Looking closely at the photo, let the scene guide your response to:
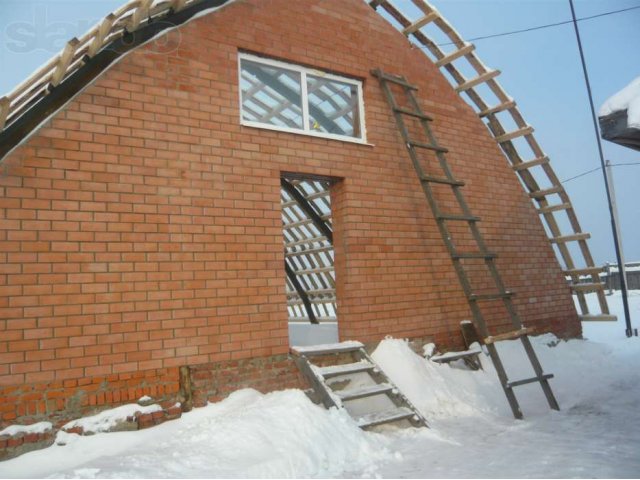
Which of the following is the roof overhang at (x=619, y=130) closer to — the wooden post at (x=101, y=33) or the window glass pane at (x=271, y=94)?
the window glass pane at (x=271, y=94)

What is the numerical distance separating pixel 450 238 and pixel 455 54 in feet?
10.3

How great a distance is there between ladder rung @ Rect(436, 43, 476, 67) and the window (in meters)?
1.86

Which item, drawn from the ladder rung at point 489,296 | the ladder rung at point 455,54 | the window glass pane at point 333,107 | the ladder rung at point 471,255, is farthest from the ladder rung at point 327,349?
the ladder rung at point 455,54

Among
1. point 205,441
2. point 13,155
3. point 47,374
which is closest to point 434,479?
point 205,441

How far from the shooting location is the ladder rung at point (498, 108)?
789 cm

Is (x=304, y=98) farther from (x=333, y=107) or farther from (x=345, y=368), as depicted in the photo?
(x=345, y=368)

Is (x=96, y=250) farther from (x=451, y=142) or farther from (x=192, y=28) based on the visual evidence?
(x=451, y=142)

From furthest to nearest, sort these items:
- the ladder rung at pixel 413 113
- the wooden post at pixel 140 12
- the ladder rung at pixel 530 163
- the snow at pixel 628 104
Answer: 1. the ladder rung at pixel 530 163
2. the ladder rung at pixel 413 113
3. the wooden post at pixel 140 12
4. the snow at pixel 628 104

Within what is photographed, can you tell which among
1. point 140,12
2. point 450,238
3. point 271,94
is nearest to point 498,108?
point 450,238

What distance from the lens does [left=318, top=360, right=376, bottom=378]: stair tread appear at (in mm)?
5090

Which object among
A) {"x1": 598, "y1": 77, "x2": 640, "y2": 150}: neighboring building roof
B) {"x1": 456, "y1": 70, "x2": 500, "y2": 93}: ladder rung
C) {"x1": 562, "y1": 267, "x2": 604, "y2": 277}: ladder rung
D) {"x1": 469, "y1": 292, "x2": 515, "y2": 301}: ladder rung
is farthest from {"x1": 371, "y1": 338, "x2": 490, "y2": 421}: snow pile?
{"x1": 456, "y1": 70, "x2": 500, "y2": 93}: ladder rung

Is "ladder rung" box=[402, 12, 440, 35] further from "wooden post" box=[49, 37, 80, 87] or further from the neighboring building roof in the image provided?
"wooden post" box=[49, 37, 80, 87]

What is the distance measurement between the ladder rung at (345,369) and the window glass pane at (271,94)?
303cm

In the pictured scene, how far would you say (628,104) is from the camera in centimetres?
320
